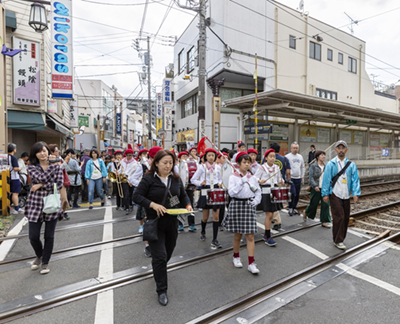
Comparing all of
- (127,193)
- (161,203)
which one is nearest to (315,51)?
(127,193)

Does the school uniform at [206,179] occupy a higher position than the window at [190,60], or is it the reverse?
the window at [190,60]

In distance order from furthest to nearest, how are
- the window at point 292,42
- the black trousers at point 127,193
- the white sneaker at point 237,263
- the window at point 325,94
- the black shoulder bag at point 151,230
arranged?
the window at point 325,94, the window at point 292,42, the black trousers at point 127,193, the white sneaker at point 237,263, the black shoulder bag at point 151,230

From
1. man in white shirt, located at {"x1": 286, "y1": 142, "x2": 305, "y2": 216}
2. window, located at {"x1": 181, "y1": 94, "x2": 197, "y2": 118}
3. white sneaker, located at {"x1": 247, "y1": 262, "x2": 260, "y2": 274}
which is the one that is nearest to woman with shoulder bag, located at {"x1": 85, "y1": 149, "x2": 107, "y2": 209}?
man in white shirt, located at {"x1": 286, "y1": 142, "x2": 305, "y2": 216}

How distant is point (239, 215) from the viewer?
4.11m

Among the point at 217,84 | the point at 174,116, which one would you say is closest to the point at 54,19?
the point at 217,84

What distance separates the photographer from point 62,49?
12.1 metres

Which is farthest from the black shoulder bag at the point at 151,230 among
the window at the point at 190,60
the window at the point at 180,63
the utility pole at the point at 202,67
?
the window at the point at 180,63

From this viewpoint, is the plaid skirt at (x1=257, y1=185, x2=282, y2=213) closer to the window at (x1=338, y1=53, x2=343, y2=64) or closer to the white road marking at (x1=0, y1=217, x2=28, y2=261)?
the white road marking at (x1=0, y1=217, x2=28, y2=261)

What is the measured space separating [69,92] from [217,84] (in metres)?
9.78

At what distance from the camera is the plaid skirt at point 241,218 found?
13.3 ft

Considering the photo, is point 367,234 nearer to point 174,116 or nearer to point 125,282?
point 125,282

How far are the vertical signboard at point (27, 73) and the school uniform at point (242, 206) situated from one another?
12087 millimetres

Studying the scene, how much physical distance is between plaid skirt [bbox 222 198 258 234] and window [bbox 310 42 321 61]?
2261cm

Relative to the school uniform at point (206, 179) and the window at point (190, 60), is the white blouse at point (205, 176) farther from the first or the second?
the window at point (190, 60)
